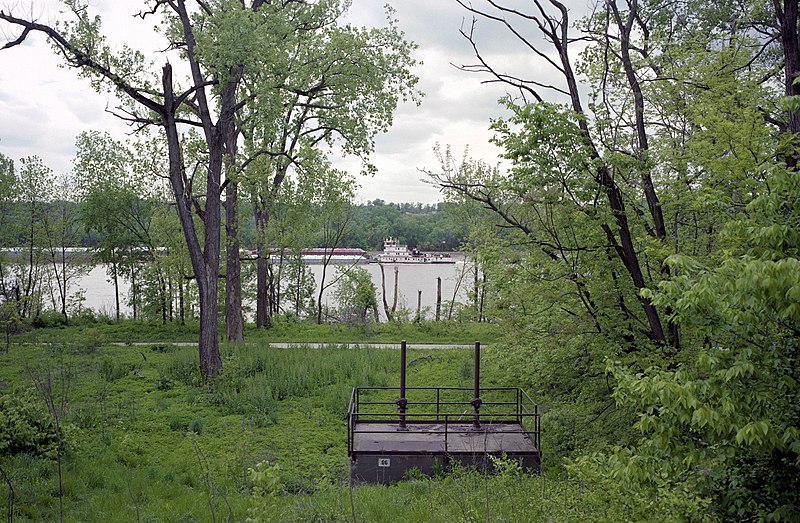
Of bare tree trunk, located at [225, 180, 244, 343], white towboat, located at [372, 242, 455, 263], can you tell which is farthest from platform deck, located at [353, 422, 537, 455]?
white towboat, located at [372, 242, 455, 263]

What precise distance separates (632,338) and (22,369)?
630 inches

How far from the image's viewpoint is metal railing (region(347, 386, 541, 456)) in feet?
38.8

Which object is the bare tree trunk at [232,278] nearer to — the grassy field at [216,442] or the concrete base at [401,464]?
the grassy field at [216,442]

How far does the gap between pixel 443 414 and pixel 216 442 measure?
183 inches

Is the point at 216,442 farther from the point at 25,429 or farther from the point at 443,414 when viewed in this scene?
the point at 443,414

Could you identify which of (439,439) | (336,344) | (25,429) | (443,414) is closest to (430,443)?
(439,439)

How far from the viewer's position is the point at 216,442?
1235 centimetres

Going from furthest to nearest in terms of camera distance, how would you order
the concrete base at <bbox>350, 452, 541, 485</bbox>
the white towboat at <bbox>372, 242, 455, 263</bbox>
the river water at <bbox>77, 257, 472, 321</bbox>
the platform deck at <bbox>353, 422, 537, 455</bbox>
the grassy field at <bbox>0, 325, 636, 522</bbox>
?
the white towboat at <bbox>372, 242, 455, 263</bbox>, the river water at <bbox>77, 257, 472, 321</bbox>, the platform deck at <bbox>353, 422, 537, 455</bbox>, the concrete base at <bbox>350, 452, 541, 485</bbox>, the grassy field at <bbox>0, 325, 636, 522</bbox>

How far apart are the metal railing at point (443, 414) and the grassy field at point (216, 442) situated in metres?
0.68

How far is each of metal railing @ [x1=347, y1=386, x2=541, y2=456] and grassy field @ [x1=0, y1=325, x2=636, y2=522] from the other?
680mm

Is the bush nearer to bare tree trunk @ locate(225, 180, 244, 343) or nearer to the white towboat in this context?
bare tree trunk @ locate(225, 180, 244, 343)

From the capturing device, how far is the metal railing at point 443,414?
1183 centimetres

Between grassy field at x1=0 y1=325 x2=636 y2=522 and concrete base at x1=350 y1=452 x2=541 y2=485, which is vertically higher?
grassy field at x1=0 y1=325 x2=636 y2=522

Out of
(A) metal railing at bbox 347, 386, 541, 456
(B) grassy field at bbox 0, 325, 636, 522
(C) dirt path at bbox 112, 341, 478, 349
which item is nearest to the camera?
(B) grassy field at bbox 0, 325, 636, 522
